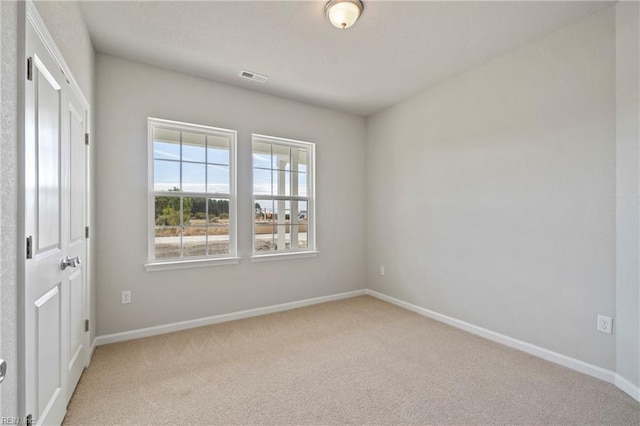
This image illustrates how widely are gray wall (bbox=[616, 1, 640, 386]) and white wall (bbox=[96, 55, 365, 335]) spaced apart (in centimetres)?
289

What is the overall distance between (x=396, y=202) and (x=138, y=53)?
10.9ft

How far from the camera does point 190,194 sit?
132 inches

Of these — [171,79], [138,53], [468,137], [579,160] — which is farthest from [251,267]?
[579,160]

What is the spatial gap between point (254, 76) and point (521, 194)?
293 cm

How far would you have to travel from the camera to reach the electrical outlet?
88.1 inches

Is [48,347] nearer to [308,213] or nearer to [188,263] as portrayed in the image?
[188,263]

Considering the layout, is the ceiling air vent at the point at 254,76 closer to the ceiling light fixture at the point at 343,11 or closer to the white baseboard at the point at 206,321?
the ceiling light fixture at the point at 343,11

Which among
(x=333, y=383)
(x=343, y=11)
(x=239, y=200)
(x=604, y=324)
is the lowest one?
(x=333, y=383)

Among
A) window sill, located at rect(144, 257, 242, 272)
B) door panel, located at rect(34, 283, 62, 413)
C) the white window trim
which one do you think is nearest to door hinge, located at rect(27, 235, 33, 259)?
door panel, located at rect(34, 283, 62, 413)

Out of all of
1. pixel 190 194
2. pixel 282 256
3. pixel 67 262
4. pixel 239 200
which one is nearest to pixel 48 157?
pixel 67 262

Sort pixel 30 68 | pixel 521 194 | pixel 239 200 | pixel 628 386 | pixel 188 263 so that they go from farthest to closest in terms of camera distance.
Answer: pixel 239 200
pixel 188 263
pixel 521 194
pixel 628 386
pixel 30 68

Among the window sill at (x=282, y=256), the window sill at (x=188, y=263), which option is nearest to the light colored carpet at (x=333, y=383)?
the window sill at (x=188, y=263)

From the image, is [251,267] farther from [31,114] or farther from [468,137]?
[468,137]

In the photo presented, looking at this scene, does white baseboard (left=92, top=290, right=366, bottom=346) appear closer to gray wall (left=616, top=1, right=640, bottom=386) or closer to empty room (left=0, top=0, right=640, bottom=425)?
empty room (left=0, top=0, right=640, bottom=425)
